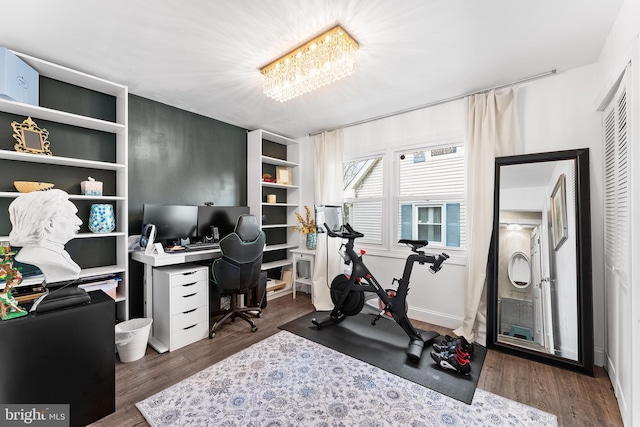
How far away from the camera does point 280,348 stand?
2391 mm

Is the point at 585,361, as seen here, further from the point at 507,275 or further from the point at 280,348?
the point at 280,348

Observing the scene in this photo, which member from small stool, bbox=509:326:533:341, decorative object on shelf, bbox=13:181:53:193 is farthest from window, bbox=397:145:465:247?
decorative object on shelf, bbox=13:181:53:193

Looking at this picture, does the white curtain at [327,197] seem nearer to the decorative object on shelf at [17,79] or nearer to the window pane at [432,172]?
the window pane at [432,172]

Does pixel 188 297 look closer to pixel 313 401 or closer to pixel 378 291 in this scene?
pixel 313 401

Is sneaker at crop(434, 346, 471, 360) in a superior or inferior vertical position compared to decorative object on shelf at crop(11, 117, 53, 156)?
inferior

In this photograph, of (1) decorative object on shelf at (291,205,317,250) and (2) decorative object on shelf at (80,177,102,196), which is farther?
(1) decorative object on shelf at (291,205,317,250)

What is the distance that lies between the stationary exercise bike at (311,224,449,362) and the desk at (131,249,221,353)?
4.44 feet

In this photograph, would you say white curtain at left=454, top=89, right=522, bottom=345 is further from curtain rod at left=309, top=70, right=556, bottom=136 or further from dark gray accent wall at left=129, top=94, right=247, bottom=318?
dark gray accent wall at left=129, top=94, right=247, bottom=318

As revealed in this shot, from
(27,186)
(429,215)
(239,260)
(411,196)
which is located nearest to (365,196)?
(411,196)

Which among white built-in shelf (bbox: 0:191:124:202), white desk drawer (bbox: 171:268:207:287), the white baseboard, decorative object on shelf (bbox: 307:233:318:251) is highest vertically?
white built-in shelf (bbox: 0:191:124:202)

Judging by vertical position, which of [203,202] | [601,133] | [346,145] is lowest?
[203,202]

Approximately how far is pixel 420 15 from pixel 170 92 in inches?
93.5

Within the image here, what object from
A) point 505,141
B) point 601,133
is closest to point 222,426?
point 505,141

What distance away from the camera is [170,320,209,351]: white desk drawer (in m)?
2.38
